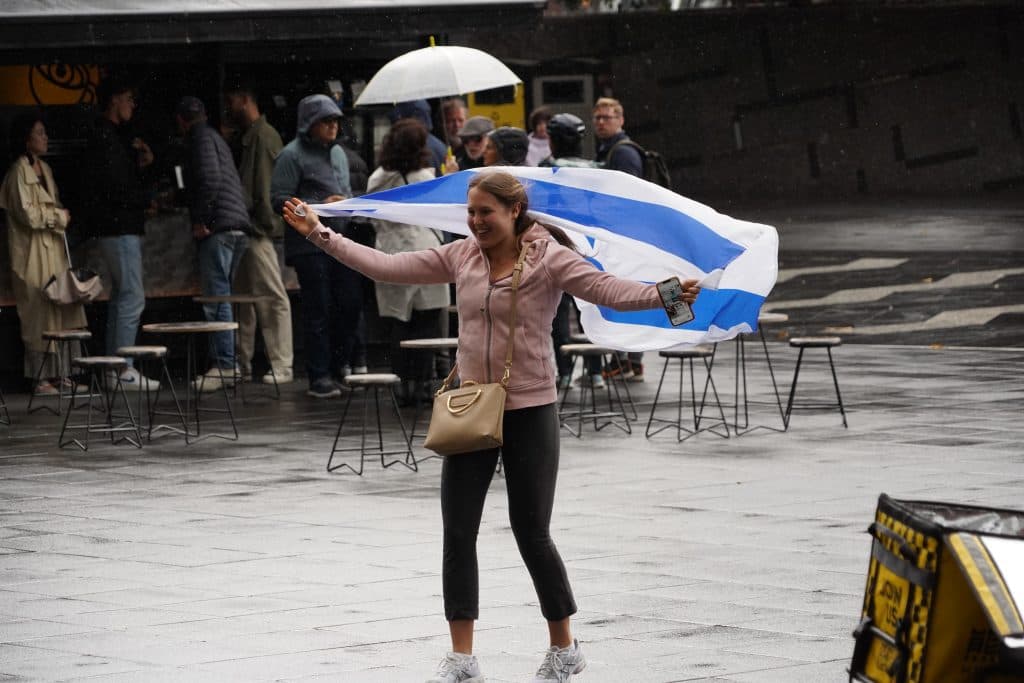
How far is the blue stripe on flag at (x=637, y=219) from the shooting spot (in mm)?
7488

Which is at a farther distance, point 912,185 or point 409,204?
point 912,185

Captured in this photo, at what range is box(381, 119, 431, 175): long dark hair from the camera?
45.2ft

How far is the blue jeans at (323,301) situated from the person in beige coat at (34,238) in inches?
76.2

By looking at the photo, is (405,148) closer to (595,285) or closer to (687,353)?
(687,353)

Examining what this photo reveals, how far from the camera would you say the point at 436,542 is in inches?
363

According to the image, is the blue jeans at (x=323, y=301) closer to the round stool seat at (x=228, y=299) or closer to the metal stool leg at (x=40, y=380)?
the round stool seat at (x=228, y=299)

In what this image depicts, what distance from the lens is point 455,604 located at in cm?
648

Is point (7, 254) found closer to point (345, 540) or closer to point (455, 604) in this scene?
point (345, 540)

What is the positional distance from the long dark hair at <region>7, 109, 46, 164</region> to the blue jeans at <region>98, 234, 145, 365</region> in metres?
0.95

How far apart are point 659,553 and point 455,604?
246cm

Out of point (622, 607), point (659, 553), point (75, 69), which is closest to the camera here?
point (622, 607)

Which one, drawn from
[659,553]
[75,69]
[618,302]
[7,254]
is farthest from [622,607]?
[75,69]

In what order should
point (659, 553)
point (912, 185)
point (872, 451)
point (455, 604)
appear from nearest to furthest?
point (455, 604), point (659, 553), point (872, 451), point (912, 185)

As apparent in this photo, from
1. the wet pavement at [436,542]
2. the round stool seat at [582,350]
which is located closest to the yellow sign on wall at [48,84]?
the wet pavement at [436,542]
